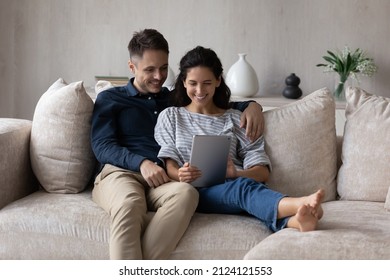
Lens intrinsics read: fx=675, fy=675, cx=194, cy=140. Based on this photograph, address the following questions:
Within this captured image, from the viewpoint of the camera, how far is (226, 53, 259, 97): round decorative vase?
4.21m

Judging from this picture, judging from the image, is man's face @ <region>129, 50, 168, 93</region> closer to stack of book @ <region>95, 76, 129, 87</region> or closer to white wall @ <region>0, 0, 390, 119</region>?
stack of book @ <region>95, 76, 129, 87</region>

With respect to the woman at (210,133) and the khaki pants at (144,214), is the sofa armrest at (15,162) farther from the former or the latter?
the woman at (210,133)

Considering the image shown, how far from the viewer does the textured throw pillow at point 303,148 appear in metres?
2.68

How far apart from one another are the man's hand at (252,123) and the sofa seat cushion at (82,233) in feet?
1.29

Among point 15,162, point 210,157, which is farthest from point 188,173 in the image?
point 15,162

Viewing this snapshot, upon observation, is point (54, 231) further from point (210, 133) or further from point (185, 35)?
point (185, 35)

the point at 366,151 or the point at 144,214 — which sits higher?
the point at 366,151

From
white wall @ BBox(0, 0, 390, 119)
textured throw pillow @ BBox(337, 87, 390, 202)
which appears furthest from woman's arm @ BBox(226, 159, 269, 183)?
white wall @ BBox(0, 0, 390, 119)

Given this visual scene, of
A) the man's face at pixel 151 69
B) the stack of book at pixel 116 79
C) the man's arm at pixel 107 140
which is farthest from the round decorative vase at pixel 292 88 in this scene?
the man's arm at pixel 107 140

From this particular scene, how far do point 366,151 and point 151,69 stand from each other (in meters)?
0.92

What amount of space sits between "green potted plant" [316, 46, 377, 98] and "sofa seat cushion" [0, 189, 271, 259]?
2074 millimetres

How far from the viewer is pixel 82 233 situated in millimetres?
2367

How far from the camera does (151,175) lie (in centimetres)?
252
